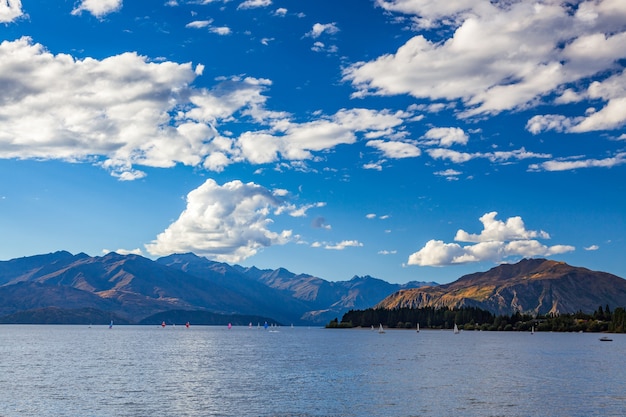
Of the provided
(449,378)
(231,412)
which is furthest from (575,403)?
(231,412)

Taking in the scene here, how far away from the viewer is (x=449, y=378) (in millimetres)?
130750

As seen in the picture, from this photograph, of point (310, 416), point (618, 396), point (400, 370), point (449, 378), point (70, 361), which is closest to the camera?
point (310, 416)

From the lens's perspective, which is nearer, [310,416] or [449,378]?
[310,416]

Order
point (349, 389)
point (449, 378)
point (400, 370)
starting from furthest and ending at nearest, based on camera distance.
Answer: point (400, 370) < point (449, 378) < point (349, 389)

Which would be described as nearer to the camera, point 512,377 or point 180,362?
point 512,377

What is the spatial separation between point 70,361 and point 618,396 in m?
138

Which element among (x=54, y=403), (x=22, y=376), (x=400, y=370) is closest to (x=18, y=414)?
(x=54, y=403)

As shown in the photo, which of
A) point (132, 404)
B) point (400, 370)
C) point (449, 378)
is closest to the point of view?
point (132, 404)

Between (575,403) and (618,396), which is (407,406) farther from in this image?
(618,396)

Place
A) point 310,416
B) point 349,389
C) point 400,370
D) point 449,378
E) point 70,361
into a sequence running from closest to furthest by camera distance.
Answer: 1. point 310,416
2. point 349,389
3. point 449,378
4. point 400,370
5. point 70,361

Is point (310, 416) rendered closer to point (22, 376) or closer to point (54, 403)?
point (54, 403)

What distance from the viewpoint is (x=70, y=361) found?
576ft

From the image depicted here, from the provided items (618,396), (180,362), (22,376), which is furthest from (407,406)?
(180,362)

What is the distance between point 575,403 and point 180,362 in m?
113
